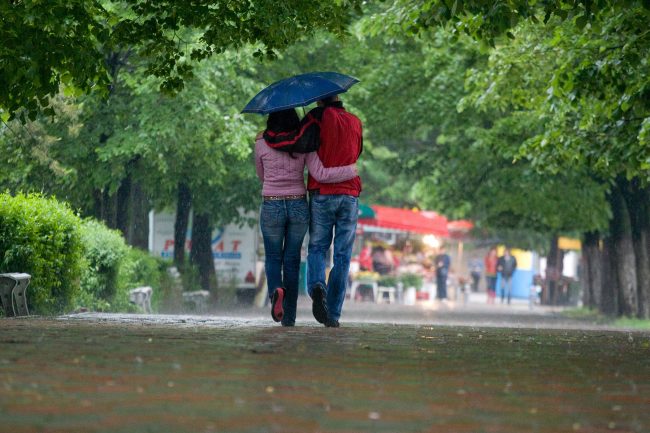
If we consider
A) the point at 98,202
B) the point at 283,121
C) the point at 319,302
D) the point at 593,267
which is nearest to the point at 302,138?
the point at 283,121

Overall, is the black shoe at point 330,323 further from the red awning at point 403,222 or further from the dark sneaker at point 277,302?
the red awning at point 403,222

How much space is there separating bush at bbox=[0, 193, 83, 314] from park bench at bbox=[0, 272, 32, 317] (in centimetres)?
72

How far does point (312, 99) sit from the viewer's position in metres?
11.7

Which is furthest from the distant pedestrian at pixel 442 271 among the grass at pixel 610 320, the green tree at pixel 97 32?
the green tree at pixel 97 32

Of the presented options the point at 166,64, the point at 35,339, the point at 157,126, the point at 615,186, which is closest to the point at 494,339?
the point at 35,339

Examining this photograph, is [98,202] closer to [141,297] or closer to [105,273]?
[141,297]

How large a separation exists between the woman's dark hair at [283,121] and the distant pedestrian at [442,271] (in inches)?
1551

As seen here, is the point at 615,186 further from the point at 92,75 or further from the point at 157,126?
the point at 92,75

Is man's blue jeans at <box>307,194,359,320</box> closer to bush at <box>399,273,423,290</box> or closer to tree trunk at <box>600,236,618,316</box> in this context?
tree trunk at <box>600,236,618,316</box>

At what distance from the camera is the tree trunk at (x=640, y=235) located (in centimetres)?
3303

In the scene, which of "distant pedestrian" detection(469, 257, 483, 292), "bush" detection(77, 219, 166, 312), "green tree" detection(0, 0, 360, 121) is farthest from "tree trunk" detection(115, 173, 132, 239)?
"distant pedestrian" detection(469, 257, 483, 292)

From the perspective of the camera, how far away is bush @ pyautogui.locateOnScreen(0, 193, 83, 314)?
1565 centimetres

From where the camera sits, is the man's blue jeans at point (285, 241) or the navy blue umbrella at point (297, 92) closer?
the navy blue umbrella at point (297, 92)

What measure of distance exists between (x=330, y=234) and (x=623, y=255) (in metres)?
23.8
